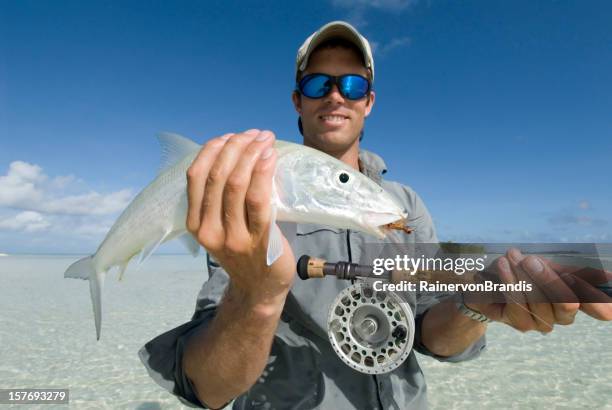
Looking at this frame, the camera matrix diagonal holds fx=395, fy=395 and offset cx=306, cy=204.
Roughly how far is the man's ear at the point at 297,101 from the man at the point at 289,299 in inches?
4.9

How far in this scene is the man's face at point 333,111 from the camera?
137 inches

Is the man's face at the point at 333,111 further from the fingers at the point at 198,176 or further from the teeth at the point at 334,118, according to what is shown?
the fingers at the point at 198,176

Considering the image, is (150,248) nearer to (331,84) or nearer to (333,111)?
(333,111)

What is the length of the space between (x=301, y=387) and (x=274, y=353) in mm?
258

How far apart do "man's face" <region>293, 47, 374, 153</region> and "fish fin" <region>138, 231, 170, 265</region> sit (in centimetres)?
178

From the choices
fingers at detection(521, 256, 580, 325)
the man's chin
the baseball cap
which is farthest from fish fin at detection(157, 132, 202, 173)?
fingers at detection(521, 256, 580, 325)

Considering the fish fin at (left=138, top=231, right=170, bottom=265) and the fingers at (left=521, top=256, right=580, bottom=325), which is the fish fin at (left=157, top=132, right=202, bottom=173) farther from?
the fingers at (left=521, top=256, right=580, bottom=325)

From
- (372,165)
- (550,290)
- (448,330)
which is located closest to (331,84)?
(372,165)

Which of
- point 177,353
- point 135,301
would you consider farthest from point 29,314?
point 177,353

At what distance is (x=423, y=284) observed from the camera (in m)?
2.08

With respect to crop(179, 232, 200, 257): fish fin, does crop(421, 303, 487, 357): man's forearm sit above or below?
below

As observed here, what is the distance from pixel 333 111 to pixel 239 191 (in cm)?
189

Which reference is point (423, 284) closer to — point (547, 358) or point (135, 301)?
point (547, 358)

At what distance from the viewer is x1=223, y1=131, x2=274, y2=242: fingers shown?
6.00 ft
